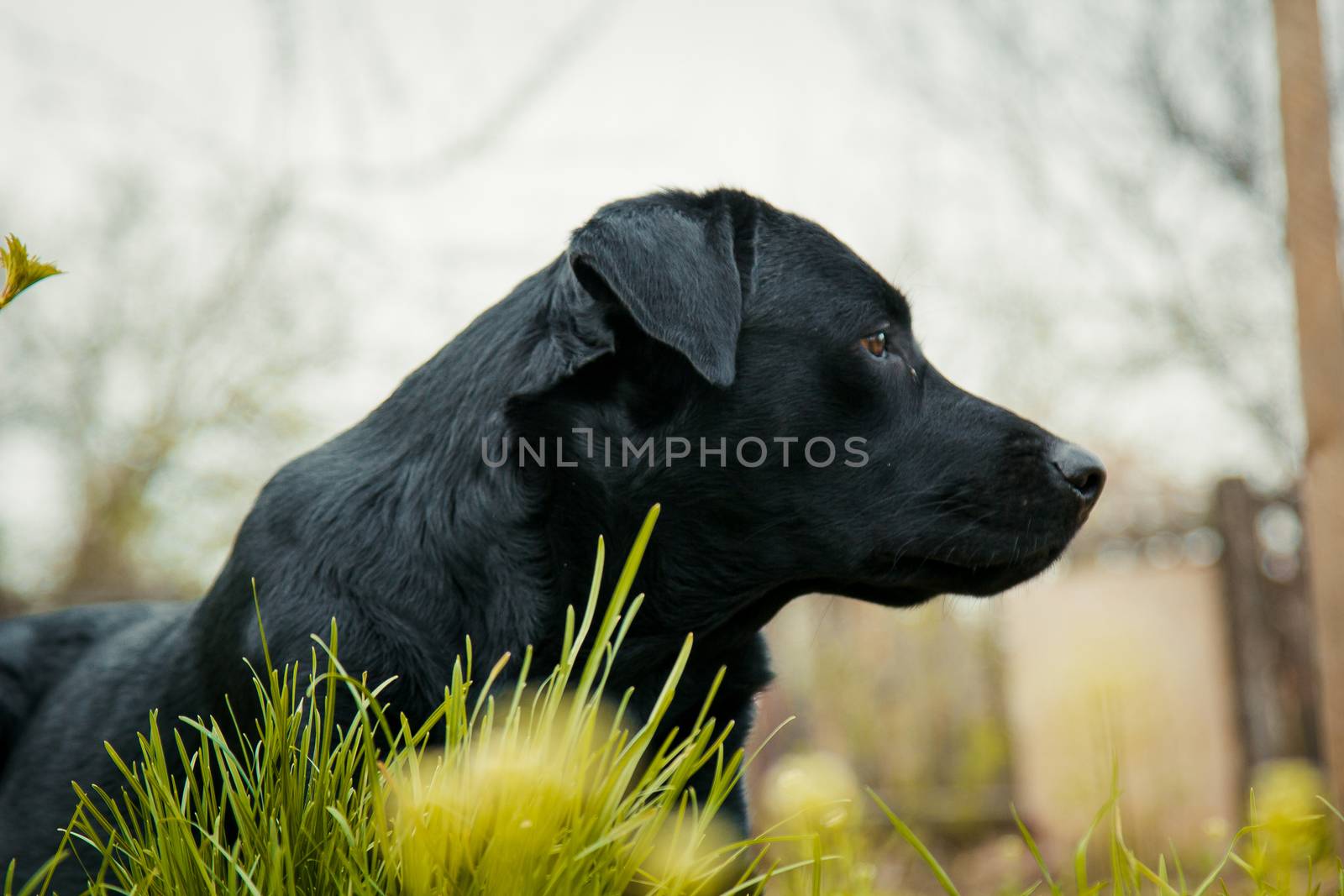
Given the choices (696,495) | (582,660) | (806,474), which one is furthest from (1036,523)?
(582,660)

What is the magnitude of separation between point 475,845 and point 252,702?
3.04 feet

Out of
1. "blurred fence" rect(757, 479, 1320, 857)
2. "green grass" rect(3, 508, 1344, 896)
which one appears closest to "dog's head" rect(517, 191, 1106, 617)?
"green grass" rect(3, 508, 1344, 896)

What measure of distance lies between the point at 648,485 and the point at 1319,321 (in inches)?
73.1

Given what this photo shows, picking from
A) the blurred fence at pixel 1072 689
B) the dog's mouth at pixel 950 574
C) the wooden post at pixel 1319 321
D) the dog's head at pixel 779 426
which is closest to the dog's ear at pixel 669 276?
the dog's head at pixel 779 426

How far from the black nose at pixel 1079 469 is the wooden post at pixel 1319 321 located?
0.90 metres

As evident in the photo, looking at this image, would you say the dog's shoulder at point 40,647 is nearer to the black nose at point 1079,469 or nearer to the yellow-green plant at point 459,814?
the yellow-green plant at point 459,814

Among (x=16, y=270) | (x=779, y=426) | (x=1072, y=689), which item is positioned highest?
(x=16, y=270)

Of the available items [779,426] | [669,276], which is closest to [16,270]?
[669,276]

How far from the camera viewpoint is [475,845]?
1172 mm

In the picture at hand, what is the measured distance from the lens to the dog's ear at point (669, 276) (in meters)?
1.97

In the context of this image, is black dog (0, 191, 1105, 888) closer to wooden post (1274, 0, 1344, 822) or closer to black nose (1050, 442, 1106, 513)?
black nose (1050, 442, 1106, 513)

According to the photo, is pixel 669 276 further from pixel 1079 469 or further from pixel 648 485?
pixel 1079 469

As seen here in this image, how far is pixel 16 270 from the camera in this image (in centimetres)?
118

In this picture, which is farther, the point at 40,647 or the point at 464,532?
the point at 40,647
